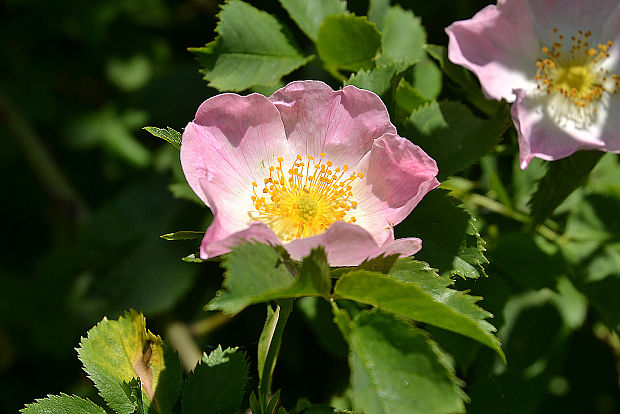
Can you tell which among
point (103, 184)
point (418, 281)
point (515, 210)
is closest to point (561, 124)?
point (515, 210)

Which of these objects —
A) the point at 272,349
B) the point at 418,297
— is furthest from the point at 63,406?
the point at 418,297

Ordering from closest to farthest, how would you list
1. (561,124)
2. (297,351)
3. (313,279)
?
(313,279) < (561,124) < (297,351)

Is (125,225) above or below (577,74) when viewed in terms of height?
below

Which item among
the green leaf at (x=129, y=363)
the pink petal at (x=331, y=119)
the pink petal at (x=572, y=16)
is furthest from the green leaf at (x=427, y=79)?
the green leaf at (x=129, y=363)

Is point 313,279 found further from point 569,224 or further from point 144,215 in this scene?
point 144,215

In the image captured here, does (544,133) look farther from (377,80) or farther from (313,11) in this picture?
(313,11)

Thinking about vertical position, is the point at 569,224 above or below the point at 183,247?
above

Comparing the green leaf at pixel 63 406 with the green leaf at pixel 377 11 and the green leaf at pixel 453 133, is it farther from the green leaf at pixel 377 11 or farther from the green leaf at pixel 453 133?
the green leaf at pixel 377 11
